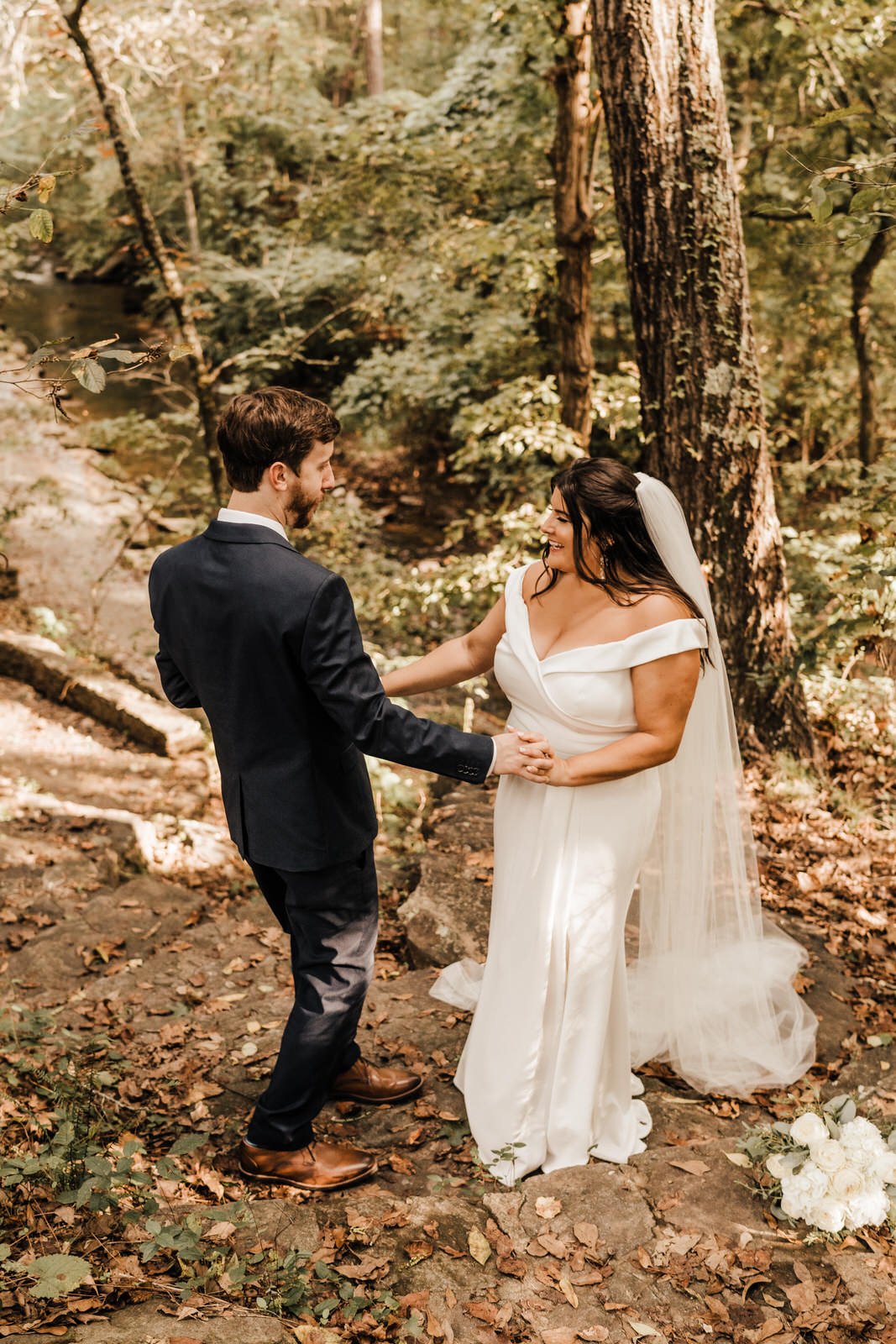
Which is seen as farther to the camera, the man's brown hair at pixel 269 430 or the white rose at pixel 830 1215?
the white rose at pixel 830 1215

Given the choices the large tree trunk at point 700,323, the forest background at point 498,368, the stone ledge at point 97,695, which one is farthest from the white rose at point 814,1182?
the stone ledge at point 97,695

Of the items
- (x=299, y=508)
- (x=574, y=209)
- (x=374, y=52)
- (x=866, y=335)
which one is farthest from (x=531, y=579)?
(x=374, y=52)

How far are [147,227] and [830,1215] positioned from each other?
759 centimetres

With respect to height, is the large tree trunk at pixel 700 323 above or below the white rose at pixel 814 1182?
above

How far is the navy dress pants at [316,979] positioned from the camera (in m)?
2.94

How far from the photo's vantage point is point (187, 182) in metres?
Result: 15.5

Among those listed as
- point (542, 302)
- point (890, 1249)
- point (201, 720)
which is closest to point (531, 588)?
point (890, 1249)

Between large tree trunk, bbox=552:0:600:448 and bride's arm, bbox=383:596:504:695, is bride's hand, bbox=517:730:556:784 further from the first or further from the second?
large tree trunk, bbox=552:0:600:448

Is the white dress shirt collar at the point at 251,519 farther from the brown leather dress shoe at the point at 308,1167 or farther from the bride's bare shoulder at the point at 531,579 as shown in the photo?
the brown leather dress shoe at the point at 308,1167

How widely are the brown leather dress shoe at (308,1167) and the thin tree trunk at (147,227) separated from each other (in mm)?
4853

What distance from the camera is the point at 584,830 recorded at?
3143 millimetres

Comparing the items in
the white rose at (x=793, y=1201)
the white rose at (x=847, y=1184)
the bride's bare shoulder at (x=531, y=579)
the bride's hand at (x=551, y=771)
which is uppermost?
the bride's bare shoulder at (x=531, y=579)

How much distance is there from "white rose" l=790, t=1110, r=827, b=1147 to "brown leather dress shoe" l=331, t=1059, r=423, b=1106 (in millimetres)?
1319

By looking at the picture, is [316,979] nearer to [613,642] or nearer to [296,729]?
[296,729]
